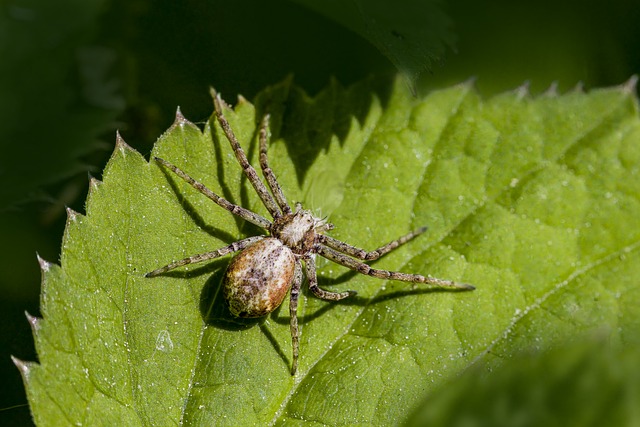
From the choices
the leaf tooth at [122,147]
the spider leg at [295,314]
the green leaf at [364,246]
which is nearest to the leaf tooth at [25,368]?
the green leaf at [364,246]

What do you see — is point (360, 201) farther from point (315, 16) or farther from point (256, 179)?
point (315, 16)

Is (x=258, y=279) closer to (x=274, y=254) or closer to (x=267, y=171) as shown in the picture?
(x=274, y=254)

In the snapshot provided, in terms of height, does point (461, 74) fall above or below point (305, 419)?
above

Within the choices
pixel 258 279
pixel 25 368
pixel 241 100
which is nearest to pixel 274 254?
pixel 258 279

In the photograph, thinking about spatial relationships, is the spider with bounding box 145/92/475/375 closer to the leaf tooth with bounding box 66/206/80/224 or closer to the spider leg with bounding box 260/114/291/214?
the spider leg with bounding box 260/114/291/214

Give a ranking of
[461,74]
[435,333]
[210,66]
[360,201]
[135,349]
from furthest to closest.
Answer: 1. [461,74]
2. [210,66]
3. [360,201]
4. [435,333]
5. [135,349]

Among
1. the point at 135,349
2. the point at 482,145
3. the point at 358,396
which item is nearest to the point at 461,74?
the point at 482,145

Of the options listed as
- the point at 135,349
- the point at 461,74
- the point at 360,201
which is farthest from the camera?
the point at 461,74
